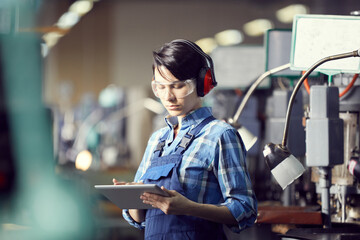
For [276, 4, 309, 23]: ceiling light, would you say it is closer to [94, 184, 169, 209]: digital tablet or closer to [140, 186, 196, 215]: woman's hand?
[94, 184, 169, 209]: digital tablet

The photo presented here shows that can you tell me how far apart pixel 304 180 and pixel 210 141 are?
2.83 meters

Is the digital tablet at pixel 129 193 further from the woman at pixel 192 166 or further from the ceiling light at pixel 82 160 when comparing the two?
the ceiling light at pixel 82 160

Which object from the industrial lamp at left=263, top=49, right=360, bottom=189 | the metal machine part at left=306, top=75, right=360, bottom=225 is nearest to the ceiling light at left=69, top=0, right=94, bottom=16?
the metal machine part at left=306, top=75, right=360, bottom=225

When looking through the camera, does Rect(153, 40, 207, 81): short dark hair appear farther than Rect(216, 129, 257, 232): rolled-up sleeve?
Yes

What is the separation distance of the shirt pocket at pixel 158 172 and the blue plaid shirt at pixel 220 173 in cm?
5

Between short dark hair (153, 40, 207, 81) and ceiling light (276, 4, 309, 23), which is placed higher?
ceiling light (276, 4, 309, 23)

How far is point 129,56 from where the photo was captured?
23625mm

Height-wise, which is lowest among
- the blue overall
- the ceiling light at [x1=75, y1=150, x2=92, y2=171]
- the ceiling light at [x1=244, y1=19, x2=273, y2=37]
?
the ceiling light at [x1=75, y1=150, x2=92, y2=171]

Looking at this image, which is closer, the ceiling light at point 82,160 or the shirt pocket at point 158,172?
the shirt pocket at point 158,172

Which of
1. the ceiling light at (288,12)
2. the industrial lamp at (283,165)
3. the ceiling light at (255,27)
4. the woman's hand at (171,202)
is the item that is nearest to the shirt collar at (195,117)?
the woman's hand at (171,202)

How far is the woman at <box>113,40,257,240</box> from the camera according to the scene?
2.70 metres

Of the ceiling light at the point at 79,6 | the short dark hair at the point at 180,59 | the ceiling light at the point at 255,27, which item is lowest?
the short dark hair at the point at 180,59

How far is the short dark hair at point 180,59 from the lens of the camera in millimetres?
2877

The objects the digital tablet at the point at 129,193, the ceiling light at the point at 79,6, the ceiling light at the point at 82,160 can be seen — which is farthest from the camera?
the ceiling light at the point at 79,6
